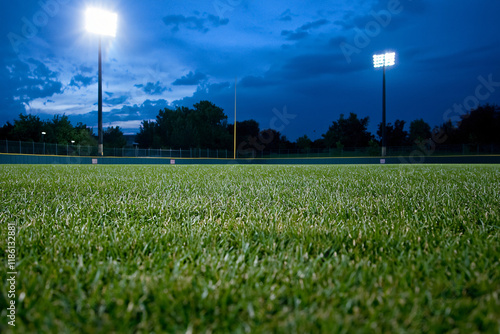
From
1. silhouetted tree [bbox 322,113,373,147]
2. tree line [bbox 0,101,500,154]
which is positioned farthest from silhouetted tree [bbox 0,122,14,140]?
silhouetted tree [bbox 322,113,373,147]

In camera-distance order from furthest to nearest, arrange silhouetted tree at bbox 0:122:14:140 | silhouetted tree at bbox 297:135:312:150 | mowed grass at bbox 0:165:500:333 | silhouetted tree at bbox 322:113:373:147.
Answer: silhouetted tree at bbox 297:135:312:150
silhouetted tree at bbox 322:113:373:147
silhouetted tree at bbox 0:122:14:140
mowed grass at bbox 0:165:500:333

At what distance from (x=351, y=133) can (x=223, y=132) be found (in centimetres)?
2475

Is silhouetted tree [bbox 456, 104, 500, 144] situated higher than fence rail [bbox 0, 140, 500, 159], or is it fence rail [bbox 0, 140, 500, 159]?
silhouetted tree [bbox 456, 104, 500, 144]

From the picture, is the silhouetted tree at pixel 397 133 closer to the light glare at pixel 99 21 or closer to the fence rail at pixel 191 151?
the fence rail at pixel 191 151

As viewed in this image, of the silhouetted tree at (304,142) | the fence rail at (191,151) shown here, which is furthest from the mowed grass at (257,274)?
the silhouetted tree at (304,142)

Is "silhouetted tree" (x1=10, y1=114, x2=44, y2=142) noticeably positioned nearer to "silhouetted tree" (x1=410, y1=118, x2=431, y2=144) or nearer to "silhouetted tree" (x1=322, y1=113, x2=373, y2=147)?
"silhouetted tree" (x1=322, y1=113, x2=373, y2=147)

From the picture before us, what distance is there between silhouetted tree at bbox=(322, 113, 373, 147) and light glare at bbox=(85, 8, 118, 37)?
147ft

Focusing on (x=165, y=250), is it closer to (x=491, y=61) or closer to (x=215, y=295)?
(x=215, y=295)

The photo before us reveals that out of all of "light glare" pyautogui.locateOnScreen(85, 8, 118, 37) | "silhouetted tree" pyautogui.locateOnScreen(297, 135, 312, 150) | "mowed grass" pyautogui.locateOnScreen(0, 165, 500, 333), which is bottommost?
"mowed grass" pyautogui.locateOnScreen(0, 165, 500, 333)

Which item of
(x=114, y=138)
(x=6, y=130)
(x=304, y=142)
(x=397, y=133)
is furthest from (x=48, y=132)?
(x=397, y=133)

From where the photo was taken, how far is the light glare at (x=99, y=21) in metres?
22.0

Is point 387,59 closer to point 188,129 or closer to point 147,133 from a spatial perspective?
point 188,129

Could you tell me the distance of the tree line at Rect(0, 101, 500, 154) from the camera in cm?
4457

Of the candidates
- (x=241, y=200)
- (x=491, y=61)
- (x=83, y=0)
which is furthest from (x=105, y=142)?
(x=491, y=61)
